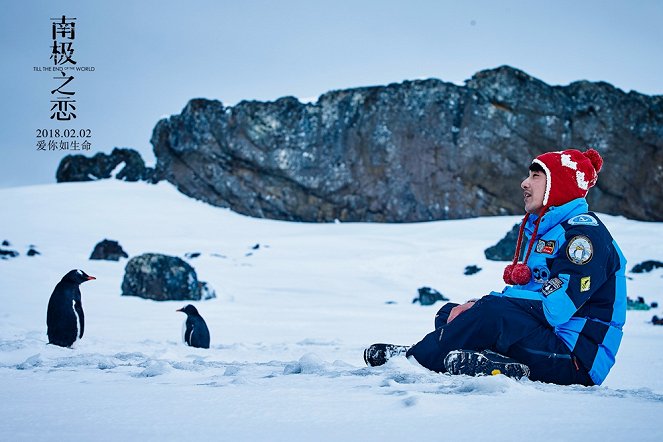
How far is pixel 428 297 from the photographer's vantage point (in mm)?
10602

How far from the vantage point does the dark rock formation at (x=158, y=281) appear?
1009cm

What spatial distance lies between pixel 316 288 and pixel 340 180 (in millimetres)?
10810

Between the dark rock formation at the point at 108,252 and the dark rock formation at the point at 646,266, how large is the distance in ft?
33.5

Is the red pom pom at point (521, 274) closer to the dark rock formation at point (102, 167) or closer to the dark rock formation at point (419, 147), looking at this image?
the dark rock formation at point (419, 147)

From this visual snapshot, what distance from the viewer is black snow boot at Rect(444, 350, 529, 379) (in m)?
A: 2.84

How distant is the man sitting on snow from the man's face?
0.01m

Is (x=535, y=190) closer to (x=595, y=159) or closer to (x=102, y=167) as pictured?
(x=595, y=159)

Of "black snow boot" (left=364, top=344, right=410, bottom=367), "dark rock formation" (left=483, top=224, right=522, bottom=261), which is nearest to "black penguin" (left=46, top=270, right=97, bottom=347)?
"black snow boot" (left=364, top=344, right=410, bottom=367)

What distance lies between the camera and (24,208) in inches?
761

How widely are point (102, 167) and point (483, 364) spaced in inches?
1003

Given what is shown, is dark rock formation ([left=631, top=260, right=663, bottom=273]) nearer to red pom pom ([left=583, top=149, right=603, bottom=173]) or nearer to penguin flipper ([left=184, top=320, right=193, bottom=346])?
penguin flipper ([left=184, top=320, right=193, bottom=346])

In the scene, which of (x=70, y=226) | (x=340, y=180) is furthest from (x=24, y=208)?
(x=340, y=180)

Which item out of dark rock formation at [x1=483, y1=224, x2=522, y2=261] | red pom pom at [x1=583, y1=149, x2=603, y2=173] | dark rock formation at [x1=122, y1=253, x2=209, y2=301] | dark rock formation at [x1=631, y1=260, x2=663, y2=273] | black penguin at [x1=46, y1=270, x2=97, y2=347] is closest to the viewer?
red pom pom at [x1=583, y1=149, x2=603, y2=173]

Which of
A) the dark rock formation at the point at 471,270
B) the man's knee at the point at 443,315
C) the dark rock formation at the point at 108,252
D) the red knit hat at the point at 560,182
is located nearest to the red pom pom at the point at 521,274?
the red knit hat at the point at 560,182
